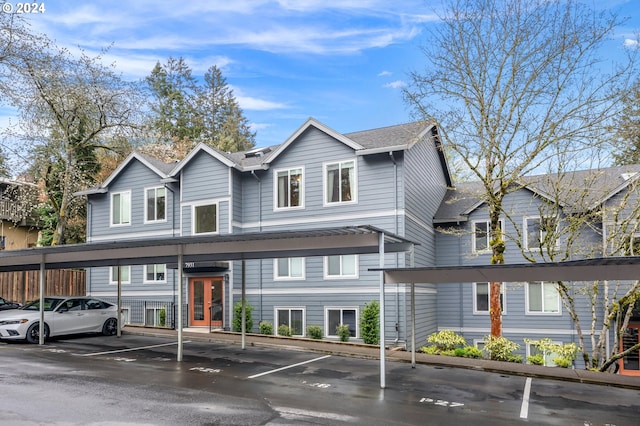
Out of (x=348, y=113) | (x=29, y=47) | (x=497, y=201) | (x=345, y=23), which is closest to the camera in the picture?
(x=497, y=201)

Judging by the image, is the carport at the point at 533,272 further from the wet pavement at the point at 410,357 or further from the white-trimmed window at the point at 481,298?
the white-trimmed window at the point at 481,298

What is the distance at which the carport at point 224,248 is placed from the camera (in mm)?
11117

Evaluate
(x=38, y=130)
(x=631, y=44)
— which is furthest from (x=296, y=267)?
(x=38, y=130)

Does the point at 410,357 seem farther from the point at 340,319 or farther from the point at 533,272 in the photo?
the point at 533,272

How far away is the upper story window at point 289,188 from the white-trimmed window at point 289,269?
225 centimetres

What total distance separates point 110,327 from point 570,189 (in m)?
16.6

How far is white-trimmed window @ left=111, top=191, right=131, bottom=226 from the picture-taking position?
83.6 feet

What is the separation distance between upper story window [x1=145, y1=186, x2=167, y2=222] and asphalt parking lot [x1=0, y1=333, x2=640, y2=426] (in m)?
10.4

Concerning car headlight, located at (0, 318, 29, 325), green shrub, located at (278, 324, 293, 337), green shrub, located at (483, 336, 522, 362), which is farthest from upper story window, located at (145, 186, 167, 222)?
green shrub, located at (483, 336, 522, 362)

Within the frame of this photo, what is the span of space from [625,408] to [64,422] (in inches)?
378

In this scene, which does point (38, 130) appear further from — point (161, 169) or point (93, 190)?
point (161, 169)

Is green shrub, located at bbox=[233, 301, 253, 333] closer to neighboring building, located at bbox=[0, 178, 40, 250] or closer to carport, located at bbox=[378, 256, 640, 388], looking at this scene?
carport, located at bbox=[378, 256, 640, 388]

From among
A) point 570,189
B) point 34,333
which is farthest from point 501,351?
point 34,333

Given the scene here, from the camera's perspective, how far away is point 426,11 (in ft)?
60.4
